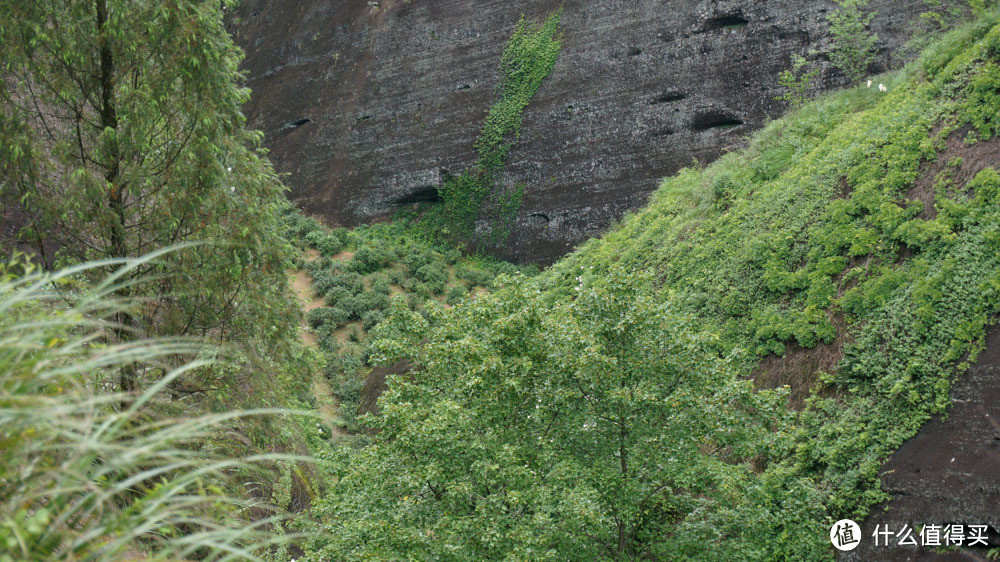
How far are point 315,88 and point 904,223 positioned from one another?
854 inches

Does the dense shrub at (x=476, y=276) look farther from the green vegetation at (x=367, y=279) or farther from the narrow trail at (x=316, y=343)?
the narrow trail at (x=316, y=343)

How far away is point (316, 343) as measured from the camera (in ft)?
65.2

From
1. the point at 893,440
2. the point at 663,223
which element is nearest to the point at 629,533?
the point at 893,440

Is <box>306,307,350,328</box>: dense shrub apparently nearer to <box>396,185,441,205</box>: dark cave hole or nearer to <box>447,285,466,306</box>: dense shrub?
<box>447,285,466,306</box>: dense shrub

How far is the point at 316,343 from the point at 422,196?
22.6ft

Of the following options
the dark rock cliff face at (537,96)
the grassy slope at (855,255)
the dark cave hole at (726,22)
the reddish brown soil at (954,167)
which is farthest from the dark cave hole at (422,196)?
the reddish brown soil at (954,167)

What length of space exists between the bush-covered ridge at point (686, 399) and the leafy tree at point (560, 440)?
0.08 feet

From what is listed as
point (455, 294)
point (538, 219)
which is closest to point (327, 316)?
point (455, 294)

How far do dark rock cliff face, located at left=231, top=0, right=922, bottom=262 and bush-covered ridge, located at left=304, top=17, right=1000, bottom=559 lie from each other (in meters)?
9.22

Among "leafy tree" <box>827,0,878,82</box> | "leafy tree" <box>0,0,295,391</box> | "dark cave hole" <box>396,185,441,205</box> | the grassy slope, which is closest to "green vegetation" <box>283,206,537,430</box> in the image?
"dark cave hole" <box>396,185,441,205</box>

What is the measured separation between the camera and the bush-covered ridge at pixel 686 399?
7.68 metres

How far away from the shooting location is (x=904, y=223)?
10.2 metres

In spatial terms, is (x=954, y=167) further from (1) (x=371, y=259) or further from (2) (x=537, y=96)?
(1) (x=371, y=259)

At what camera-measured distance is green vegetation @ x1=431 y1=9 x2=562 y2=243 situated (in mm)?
23391
